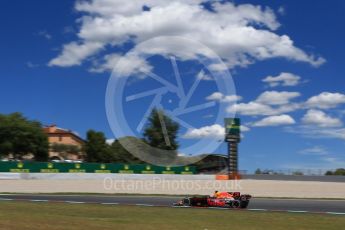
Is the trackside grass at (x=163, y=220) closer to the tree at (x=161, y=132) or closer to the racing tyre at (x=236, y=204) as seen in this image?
the racing tyre at (x=236, y=204)

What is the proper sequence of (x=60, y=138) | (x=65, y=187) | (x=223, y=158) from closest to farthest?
(x=65, y=187), (x=223, y=158), (x=60, y=138)

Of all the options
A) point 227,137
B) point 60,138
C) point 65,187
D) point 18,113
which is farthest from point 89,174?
point 60,138

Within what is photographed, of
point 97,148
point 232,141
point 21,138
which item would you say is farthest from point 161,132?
point 232,141

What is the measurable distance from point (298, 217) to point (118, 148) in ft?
266

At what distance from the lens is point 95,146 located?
99438 mm

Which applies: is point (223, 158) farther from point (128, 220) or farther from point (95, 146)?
point (128, 220)

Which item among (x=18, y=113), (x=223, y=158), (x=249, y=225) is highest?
(x=18, y=113)

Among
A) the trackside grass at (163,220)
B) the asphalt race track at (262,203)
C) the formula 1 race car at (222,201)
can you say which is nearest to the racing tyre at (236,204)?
the formula 1 race car at (222,201)

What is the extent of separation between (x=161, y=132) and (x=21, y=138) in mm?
23603

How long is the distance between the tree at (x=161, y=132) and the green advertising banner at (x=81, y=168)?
1198 inches

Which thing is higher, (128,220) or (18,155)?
(18,155)

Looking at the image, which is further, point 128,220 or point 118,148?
point 118,148

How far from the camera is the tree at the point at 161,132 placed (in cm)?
8831

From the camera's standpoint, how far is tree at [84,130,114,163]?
321 feet
